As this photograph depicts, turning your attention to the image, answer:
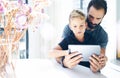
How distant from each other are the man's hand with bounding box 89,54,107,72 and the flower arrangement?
0.47m

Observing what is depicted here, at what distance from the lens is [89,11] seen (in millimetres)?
1417

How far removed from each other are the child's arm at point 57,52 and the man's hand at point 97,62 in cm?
18

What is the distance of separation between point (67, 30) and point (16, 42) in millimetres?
379

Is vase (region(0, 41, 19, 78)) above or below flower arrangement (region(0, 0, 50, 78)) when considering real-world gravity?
below

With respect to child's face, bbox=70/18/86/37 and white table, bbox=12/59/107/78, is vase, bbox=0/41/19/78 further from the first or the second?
child's face, bbox=70/18/86/37

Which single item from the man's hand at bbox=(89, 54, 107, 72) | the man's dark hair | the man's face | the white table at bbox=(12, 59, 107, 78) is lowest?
the white table at bbox=(12, 59, 107, 78)

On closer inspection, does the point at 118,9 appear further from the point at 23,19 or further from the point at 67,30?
the point at 23,19

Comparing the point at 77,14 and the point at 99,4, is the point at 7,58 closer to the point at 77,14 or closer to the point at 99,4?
the point at 77,14

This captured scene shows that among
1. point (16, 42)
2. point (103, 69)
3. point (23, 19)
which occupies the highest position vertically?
point (23, 19)

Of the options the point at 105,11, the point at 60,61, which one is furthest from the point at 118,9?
the point at 60,61

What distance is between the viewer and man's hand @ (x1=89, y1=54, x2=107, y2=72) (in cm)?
140

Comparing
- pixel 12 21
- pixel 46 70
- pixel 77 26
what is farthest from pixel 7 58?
pixel 77 26

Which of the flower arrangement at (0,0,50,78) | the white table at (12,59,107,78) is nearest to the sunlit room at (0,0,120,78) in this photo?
the white table at (12,59,107,78)

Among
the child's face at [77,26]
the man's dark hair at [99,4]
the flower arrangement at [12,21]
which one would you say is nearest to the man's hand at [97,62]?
the child's face at [77,26]
